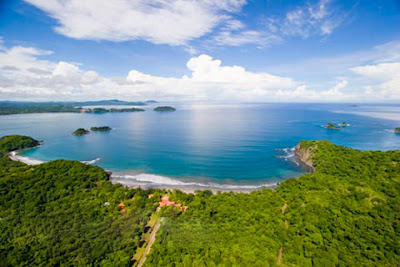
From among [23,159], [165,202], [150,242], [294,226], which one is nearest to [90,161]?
[23,159]

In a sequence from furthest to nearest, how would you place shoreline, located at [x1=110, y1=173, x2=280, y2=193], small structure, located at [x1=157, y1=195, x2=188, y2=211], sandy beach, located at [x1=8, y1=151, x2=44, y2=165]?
sandy beach, located at [x1=8, y1=151, x2=44, y2=165] < shoreline, located at [x1=110, y1=173, x2=280, y2=193] < small structure, located at [x1=157, y1=195, x2=188, y2=211]

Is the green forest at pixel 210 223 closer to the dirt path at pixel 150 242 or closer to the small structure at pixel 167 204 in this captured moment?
the small structure at pixel 167 204

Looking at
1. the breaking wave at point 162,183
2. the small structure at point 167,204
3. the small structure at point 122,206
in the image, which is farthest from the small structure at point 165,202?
the breaking wave at point 162,183

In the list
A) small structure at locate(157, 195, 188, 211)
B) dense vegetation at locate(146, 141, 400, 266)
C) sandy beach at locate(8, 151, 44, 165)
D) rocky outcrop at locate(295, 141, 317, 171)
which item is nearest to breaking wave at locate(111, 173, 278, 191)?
dense vegetation at locate(146, 141, 400, 266)

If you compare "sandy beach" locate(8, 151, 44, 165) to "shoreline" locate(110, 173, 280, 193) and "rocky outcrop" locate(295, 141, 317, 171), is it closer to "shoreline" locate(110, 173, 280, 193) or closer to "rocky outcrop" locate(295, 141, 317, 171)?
"shoreline" locate(110, 173, 280, 193)

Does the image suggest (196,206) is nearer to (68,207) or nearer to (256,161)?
(68,207)

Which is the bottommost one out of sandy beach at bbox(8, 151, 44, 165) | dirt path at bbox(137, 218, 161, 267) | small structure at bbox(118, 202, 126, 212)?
dirt path at bbox(137, 218, 161, 267)
